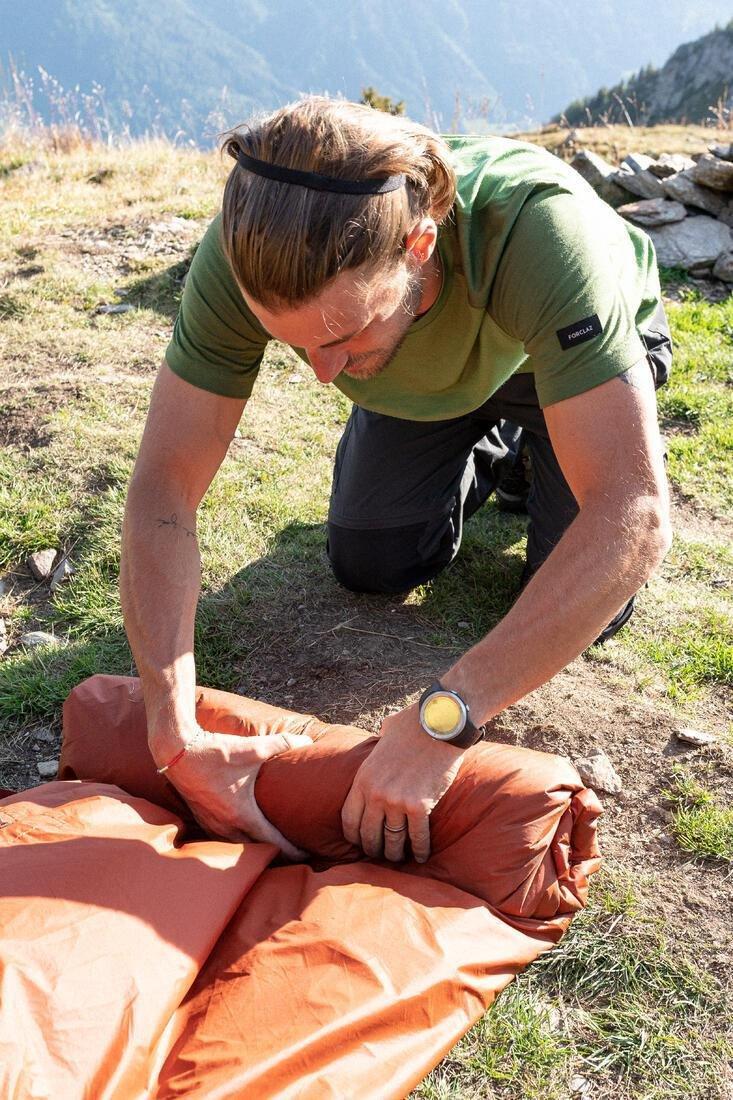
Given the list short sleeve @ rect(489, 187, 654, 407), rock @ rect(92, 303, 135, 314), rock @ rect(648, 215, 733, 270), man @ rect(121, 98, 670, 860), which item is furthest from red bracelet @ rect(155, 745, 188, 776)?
rock @ rect(648, 215, 733, 270)

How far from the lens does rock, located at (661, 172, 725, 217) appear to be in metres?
6.30

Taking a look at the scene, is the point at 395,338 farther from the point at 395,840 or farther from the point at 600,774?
the point at 600,774

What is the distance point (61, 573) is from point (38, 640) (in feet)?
1.19

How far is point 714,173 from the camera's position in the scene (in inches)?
244

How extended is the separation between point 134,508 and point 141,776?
0.65 meters

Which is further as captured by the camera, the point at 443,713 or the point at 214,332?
the point at 214,332

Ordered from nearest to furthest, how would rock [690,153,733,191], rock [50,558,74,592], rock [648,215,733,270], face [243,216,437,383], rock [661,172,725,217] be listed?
face [243,216,437,383] < rock [50,558,74,592] < rock [648,215,733,270] < rock [690,153,733,191] < rock [661,172,725,217]

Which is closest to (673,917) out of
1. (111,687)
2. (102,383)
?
(111,687)

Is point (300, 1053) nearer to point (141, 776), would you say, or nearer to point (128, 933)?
point (128, 933)

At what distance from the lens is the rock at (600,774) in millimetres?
2416

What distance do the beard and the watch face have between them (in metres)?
0.79

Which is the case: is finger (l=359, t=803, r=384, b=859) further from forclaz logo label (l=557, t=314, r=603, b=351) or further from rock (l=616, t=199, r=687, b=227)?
rock (l=616, t=199, r=687, b=227)

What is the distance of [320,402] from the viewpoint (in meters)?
4.59

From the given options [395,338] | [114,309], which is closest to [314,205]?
[395,338]
